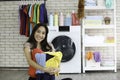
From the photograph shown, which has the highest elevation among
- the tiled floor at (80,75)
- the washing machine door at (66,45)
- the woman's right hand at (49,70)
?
the woman's right hand at (49,70)

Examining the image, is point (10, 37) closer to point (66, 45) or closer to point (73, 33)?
point (66, 45)

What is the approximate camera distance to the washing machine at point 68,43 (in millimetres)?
5887

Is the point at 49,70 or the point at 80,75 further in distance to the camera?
the point at 80,75

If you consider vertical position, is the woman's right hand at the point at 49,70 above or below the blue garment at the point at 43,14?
below

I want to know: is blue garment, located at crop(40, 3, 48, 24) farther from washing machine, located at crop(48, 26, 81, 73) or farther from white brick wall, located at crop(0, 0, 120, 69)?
white brick wall, located at crop(0, 0, 120, 69)

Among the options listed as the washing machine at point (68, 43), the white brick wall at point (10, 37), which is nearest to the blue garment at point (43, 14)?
the washing machine at point (68, 43)

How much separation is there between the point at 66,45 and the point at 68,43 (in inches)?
2.7

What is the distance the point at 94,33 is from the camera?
6.35m

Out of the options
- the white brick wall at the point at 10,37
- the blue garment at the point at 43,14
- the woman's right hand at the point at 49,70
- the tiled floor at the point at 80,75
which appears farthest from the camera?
the white brick wall at the point at 10,37

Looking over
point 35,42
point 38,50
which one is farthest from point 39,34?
point 38,50

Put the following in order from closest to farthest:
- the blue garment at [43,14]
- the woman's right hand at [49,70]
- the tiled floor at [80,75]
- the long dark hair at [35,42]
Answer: the woman's right hand at [49,70] → the long dark hair at [35,42] → the tiled floor at [80,75] → the blue garment at [43,14]

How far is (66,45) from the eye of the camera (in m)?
5.93

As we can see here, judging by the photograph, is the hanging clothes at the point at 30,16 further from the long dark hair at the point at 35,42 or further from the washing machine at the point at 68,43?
the long dark hair at the point at 35,42

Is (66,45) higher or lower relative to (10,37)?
lower
